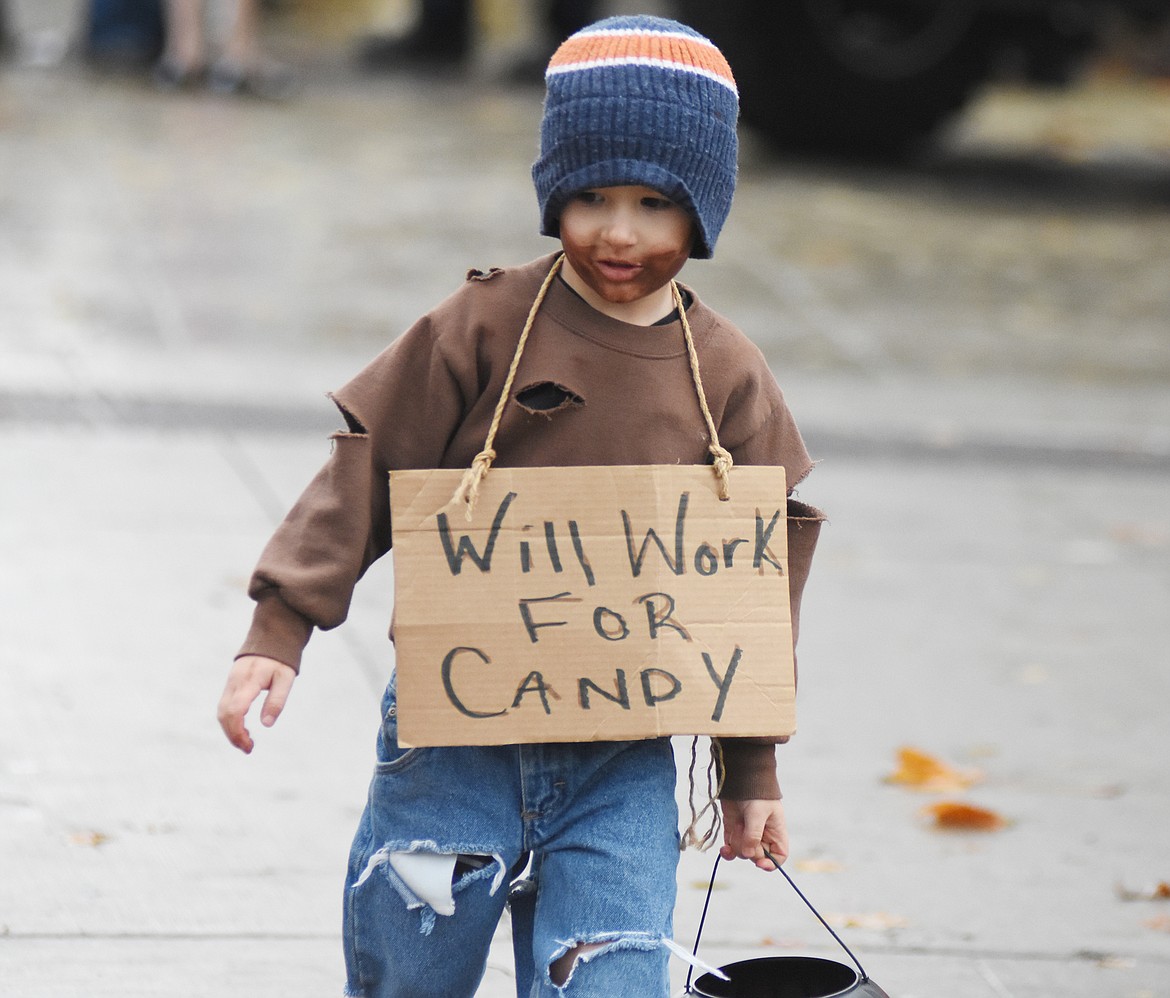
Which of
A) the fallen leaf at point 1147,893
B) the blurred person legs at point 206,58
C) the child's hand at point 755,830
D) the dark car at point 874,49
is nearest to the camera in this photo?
the child's hand at point 755,830

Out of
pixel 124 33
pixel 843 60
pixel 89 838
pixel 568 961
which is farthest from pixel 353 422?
pixel 124 33

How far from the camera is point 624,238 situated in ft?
7.83

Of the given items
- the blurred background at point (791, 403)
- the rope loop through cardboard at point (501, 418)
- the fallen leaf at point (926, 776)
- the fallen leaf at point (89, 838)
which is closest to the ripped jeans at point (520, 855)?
the rope loop through cardboard at point (501, 418)

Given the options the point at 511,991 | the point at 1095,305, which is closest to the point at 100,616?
the point at 511,991

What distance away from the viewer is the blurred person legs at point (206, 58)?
1113cm

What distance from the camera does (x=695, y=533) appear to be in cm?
245

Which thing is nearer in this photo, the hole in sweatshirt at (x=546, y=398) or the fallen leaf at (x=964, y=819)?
the hole in sweatshirt at (x=546, y=398)

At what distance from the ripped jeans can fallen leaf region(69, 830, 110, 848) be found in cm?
127

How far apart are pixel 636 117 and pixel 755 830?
879 mm

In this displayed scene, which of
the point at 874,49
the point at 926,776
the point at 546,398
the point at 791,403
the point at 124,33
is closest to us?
the point at 546,398

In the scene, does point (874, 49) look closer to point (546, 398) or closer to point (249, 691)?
point (546, 398)

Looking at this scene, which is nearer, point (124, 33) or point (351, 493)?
point (351, 493)

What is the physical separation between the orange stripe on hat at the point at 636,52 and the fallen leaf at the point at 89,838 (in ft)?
6.00

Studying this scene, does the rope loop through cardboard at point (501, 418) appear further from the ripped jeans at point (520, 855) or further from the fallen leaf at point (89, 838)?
the fallen leaf at point (89, 838)
